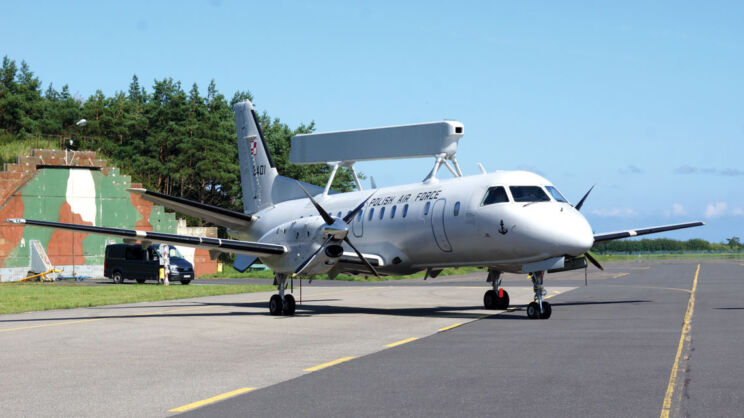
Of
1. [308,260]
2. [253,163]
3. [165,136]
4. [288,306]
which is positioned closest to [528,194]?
[308,260]

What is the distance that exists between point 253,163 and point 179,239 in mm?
10039

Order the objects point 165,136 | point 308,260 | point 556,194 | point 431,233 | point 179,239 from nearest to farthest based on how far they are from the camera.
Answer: point 556,194, point 179,239, point 431,233, point 308,260, point 165,136

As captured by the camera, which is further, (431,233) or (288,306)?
(288,306)

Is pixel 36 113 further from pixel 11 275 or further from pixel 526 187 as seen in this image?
pixel 526 187

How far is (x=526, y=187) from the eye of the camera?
19.9 metres

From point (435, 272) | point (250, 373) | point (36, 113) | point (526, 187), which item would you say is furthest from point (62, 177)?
point (36, 113)

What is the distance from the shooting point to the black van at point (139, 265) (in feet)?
142

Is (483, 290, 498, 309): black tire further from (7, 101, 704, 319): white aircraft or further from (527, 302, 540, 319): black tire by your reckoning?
(527, 302, 540, 319): black tire

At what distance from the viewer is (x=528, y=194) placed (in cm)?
1981

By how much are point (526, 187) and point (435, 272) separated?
4704 mm

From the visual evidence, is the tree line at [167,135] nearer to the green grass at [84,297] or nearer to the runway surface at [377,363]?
the green grass at [84,297]

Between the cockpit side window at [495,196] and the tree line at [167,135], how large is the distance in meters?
61.8

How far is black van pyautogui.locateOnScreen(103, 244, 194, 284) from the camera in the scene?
43406 millimetres

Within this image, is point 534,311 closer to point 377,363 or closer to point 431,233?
point 431,233
